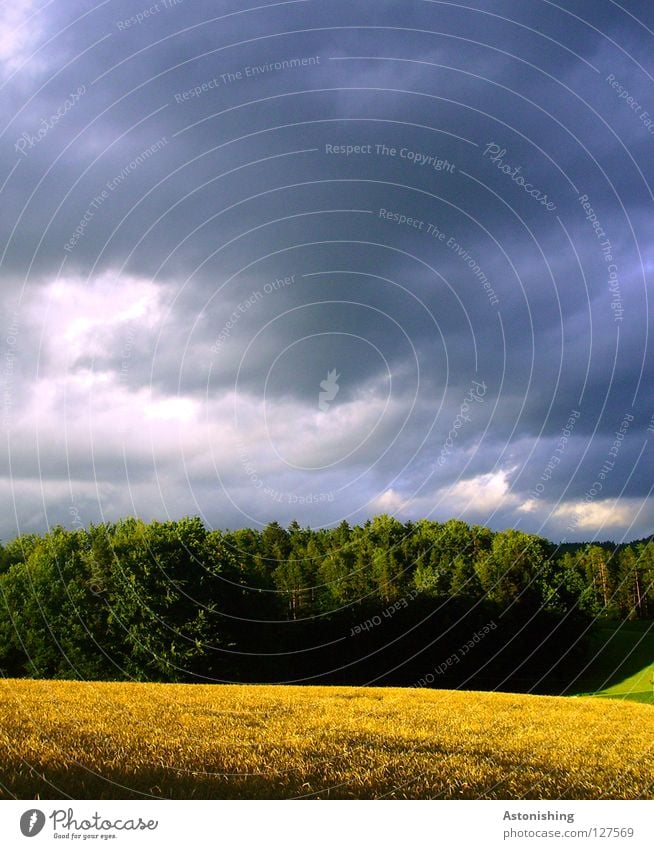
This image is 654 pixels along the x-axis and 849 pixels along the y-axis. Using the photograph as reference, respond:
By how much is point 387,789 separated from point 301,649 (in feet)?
198

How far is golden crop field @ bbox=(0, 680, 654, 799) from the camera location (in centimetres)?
990

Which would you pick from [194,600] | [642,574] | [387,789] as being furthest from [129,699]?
[642,574]

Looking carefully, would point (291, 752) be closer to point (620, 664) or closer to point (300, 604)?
point (300, 604)

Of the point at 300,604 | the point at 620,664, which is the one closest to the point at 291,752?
the point at 300,604

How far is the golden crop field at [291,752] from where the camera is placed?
32.5 ft

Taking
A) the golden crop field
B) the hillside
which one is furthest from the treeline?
the golden crop field

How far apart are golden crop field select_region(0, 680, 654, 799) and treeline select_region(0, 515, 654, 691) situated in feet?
94.5

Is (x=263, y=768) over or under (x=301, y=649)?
over

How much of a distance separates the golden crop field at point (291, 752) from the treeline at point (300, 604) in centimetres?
2879

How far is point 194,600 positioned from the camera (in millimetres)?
53594

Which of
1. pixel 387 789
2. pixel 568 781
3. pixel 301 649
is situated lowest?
pixel 301 649

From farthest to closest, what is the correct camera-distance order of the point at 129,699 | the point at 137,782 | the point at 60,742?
the point at 129,699, the point at 60,742, the point at 137,782

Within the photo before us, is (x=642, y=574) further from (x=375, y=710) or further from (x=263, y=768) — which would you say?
(x=263, y=768)

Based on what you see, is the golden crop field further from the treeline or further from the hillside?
the hillside
